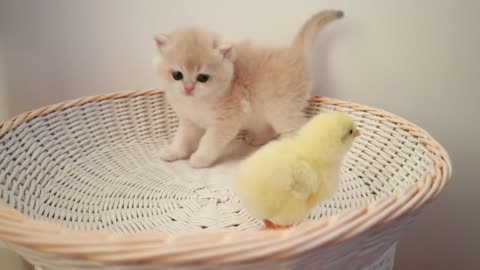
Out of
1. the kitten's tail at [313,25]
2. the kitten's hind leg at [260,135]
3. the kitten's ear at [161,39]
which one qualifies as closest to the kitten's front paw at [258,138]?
the kitten's hind leg at [260,135]

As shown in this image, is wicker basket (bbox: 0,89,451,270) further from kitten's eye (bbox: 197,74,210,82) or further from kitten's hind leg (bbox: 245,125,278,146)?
kitten's eye (bbox: 197,74,210,82)

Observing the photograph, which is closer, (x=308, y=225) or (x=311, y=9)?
(x=308, y=225)

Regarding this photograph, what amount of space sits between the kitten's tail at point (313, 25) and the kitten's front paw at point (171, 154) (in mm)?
471

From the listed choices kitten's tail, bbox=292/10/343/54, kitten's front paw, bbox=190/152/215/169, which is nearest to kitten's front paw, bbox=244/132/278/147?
kitten's front paw, bbox=190/152/215/169

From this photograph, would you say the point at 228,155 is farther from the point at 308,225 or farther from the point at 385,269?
the point at 308,225

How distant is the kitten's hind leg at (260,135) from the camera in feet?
3.83

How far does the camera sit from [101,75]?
1305 millimetres

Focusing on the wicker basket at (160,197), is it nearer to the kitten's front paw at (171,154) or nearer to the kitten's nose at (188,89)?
the kitten's front paw at (171,154)

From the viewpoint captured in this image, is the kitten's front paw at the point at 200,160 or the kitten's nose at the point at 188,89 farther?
the kitten's front paw at the point at 200,160

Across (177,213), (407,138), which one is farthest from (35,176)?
(407,138)

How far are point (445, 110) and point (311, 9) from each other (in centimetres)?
52

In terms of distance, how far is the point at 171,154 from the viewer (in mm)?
1139

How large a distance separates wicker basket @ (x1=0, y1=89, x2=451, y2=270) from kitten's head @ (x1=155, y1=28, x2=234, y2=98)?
249 mm

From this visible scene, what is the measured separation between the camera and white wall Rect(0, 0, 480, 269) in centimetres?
111
